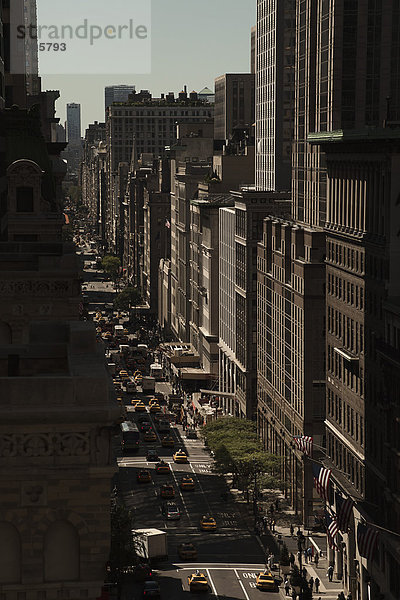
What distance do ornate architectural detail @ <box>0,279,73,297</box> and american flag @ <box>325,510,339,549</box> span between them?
57.0m

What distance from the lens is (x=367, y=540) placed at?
304 feet

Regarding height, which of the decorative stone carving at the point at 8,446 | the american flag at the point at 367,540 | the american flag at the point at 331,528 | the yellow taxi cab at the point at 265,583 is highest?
the decorative stone carving at the point at 8,446

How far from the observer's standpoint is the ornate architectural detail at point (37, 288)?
48.2 metres

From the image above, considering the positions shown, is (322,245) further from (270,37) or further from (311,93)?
(270,37)

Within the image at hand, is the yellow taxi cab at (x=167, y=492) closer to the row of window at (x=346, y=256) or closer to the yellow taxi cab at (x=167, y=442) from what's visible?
the yellow taxi cab at (x=167, y=442)

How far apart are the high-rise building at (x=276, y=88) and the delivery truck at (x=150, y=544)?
228ft

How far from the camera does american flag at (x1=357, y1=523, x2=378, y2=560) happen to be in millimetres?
91500

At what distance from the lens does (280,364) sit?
137 meters

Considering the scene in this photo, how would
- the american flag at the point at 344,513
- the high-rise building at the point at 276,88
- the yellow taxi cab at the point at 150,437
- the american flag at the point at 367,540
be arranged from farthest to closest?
the high-rise building at the point at 276,88
the yellow taxi cab at the point at 150,437
the american flag at the point at 344,513
the american flag at the point at 367,540

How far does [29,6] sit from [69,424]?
105965mm

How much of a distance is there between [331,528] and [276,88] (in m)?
73.0

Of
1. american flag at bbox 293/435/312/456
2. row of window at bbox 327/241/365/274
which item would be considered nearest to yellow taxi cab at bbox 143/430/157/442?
american flag at bbox 293/435/312/456

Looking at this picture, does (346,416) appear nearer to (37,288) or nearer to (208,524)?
(208,524)

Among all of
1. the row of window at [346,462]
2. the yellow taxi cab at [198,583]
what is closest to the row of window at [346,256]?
the row of window at [346,462]
